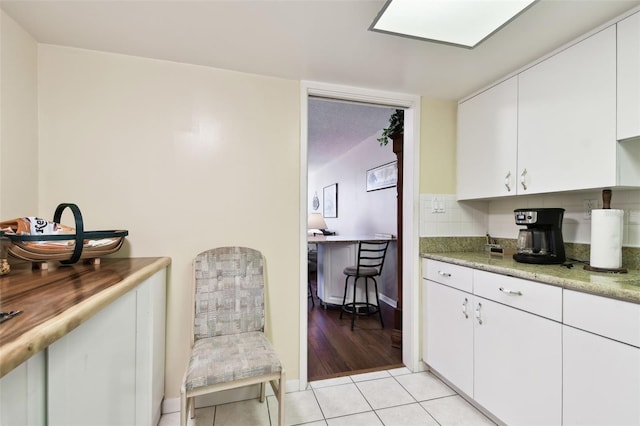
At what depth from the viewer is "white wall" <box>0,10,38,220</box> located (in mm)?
1381

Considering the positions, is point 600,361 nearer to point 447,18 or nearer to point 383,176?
point 447,18

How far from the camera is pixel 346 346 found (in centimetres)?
273

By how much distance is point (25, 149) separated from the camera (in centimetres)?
153

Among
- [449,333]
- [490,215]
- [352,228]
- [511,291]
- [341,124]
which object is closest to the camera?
[511,291]

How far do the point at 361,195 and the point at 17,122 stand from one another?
4302 millimetres

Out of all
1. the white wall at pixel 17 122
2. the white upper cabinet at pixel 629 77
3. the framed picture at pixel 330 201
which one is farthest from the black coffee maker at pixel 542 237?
the framed picture at pixel 330 201

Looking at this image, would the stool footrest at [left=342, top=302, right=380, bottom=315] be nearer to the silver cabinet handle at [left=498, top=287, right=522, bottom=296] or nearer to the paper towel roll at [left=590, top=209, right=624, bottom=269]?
the silver cabinet handle at [left=498, top=287, right=522, bottom=296]

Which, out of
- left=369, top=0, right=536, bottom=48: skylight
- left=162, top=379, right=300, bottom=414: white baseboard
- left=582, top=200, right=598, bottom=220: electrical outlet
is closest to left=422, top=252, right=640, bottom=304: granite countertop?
left=582, top=200, right=598, bottom=220: electrical outlet

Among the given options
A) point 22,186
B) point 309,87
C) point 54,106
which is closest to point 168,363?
point 22,186

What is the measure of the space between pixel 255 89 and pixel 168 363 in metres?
1.82

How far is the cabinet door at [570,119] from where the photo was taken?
142 centimetres

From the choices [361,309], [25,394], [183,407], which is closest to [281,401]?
[183,407]

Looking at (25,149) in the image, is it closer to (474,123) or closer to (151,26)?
(151,26)

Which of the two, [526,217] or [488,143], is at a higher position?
[488,143]
